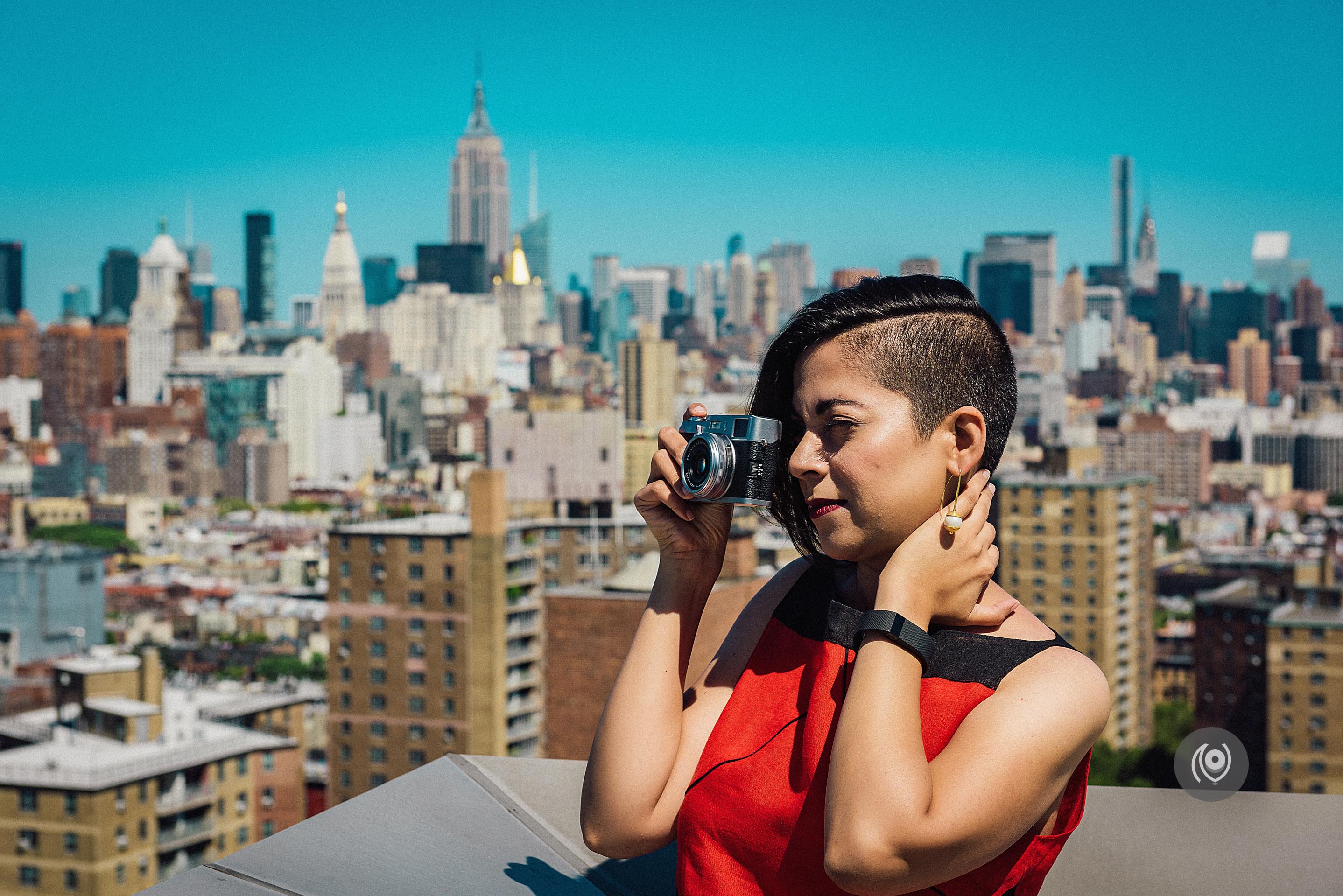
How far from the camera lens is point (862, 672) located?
73 centimetres

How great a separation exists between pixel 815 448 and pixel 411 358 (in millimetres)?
66377

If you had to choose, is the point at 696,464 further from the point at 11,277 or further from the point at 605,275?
the point at 605,275

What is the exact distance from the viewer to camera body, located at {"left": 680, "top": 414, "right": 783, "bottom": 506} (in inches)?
32.0

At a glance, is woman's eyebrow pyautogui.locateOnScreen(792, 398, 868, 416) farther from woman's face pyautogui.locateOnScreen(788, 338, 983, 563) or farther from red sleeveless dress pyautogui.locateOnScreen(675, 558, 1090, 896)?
red sleeveless dress pyautogui.locateOnScreen(675, 558, 1090, 896)

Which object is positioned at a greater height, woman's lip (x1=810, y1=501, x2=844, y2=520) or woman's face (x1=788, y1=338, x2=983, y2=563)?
woman's face (x1=788, y1=338, x2=983, y2=563)

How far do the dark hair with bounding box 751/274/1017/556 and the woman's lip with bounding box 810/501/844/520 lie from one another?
0.20 feet

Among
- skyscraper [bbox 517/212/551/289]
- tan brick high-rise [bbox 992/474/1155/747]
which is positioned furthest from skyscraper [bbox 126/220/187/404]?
tan brick high-rise [bbox 992/474/1155/747]

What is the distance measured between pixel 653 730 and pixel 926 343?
279 millimetres

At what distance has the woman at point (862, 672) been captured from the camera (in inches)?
27.9

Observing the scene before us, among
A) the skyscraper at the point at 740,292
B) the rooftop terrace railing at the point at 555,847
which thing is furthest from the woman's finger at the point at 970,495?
the skyscraper at the point at 740,292

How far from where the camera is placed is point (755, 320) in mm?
72875

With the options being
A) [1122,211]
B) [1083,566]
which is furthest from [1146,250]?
[1083,566]

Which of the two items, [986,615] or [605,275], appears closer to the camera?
[986,615]

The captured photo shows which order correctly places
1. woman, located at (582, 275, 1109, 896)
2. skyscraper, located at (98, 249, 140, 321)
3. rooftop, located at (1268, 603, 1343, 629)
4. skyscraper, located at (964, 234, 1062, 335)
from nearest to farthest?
woman, located at (582, 275, 1109, 896) < rooftop, located at (1268, 603, 1343, 629) < skyscraper, located at (98, 249, 140, 321) < skyscraper, located at (964, 234, 1062, 335)
